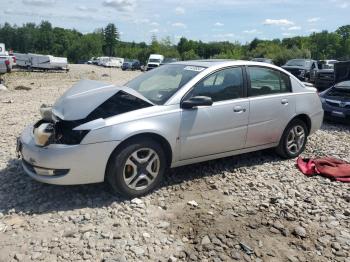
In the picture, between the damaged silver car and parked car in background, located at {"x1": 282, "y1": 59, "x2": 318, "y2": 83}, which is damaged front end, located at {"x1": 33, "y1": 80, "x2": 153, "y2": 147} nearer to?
the damaged silver car

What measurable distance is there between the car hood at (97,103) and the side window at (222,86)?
78 cm

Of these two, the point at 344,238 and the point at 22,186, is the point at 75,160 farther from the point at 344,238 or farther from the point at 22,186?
the point at 344,238

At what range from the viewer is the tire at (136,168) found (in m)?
4.32

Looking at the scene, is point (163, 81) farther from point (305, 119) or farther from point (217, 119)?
point (305, 119)

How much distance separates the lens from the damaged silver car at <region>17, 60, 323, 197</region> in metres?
4.20

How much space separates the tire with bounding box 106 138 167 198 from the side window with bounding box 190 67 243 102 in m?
0.94

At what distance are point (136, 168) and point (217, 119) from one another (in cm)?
130

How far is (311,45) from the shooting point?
3548 inches

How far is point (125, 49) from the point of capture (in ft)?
382

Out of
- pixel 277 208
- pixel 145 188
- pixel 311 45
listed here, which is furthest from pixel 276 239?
pixel 311 45

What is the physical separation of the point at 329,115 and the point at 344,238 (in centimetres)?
633

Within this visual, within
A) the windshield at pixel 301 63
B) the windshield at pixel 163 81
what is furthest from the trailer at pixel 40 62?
the windshield at pixel 163 81

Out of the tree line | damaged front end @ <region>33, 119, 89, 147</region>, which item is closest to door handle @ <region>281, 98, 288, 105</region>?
damaged front end @ <region>33, 119, 89, 147</region>

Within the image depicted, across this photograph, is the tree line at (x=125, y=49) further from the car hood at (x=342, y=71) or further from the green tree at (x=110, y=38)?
the car hood at (x=342, y=71)
